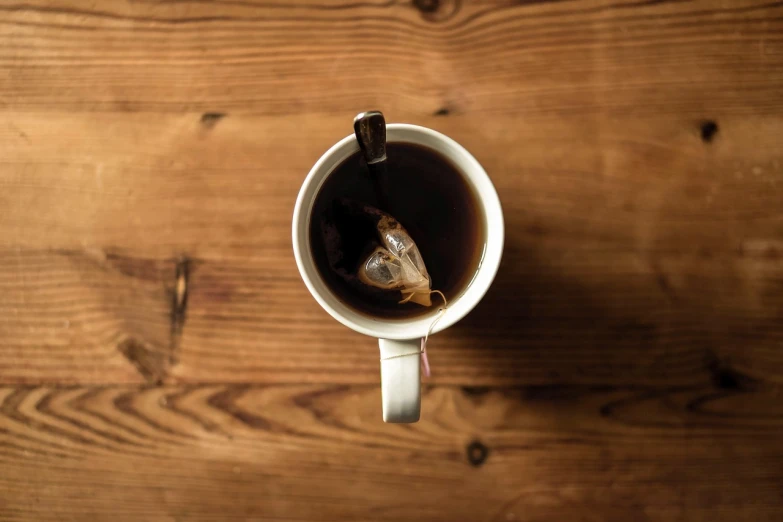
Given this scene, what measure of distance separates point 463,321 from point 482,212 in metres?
0.15

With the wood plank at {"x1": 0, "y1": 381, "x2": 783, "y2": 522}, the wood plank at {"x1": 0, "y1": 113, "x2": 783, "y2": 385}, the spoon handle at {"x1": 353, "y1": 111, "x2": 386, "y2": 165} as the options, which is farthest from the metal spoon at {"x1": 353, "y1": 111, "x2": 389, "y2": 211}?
the wood plank at {"x1": 0, "y1": 381, "x2": 783, "y2": 522}

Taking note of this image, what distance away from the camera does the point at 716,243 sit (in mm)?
623

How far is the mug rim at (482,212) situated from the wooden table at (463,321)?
114 mm

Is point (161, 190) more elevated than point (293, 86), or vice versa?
point (293, 86)

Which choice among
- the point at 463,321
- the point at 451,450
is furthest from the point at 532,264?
the point at 451,450

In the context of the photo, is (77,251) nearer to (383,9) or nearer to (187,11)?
(187,11)

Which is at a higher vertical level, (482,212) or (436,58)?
(436,58)

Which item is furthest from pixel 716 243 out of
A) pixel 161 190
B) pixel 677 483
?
pixel 161 190

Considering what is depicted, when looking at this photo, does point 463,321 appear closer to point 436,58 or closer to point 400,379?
point 400,379

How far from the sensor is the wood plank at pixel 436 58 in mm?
627

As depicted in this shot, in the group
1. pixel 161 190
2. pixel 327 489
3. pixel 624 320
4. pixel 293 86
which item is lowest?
pixel 327 489

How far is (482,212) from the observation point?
21.0 inches

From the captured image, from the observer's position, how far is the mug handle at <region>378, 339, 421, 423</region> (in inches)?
18.6

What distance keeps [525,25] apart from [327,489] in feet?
A: 1.89
